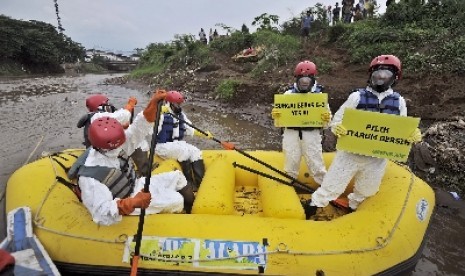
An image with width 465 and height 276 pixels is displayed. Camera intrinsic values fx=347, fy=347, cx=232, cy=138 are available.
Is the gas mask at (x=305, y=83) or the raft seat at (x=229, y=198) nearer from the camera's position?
the raft seat at (x=229, y=198)

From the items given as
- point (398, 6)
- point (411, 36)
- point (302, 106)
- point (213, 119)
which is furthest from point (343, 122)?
point (398, 6)

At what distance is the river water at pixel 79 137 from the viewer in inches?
173

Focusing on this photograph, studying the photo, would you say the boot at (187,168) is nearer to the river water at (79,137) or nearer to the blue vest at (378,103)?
the river water at (79,137)

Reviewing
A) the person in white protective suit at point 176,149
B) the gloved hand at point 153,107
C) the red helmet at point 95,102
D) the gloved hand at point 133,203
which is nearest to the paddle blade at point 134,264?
the gloved hand at point 133,203

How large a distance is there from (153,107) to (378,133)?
2360mm

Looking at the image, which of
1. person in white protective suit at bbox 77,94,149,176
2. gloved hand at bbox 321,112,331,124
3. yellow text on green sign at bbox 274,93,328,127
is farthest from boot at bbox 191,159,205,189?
gloved hand at bbox 321,112,331,124

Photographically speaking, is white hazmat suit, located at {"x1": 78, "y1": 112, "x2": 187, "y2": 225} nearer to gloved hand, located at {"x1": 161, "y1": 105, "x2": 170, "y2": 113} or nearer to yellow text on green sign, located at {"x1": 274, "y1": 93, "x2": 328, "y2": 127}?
gloved hand, located at {"x1": 161, "y1": 105, "x2": 170, "y2": 113}

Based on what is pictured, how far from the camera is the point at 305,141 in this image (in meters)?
4.61

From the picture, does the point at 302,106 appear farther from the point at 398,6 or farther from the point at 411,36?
the point at 398,6

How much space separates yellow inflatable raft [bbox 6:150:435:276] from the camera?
3314 millimetres

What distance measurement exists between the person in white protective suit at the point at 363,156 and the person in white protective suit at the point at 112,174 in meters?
1.88

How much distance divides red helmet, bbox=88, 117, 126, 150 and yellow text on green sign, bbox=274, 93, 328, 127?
7.33ft

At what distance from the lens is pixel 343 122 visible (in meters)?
3.78

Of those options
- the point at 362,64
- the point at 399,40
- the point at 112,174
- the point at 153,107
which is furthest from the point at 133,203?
the point at 399,40
